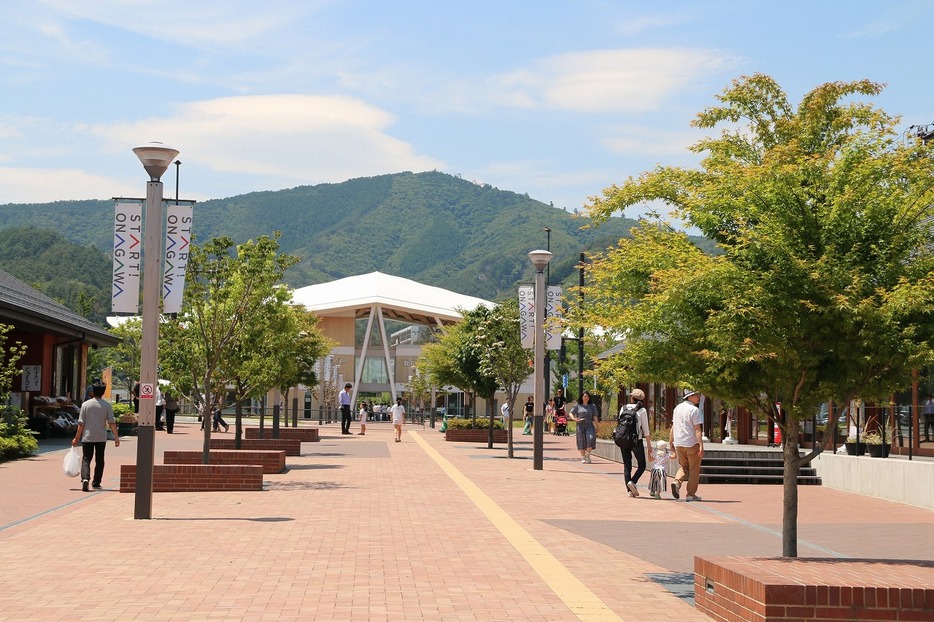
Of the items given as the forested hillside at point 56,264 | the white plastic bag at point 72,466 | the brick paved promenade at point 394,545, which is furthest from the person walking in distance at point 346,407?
the forested hillside at point 56,264

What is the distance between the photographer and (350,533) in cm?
1178

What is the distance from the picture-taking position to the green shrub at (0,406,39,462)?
22.0 metres

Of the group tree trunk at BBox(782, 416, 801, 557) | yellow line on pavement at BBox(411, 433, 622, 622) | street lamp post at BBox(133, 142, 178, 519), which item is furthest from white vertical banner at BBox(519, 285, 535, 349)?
tree trunk at BBox(782, 416, 801, 557)

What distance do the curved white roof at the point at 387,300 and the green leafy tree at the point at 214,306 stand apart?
6010 centimetres

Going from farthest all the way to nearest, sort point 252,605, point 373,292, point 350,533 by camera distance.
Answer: point 373,292 → point 350,533 → point 252,605

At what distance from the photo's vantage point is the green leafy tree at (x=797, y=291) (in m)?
8.27

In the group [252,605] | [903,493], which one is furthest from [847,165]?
[903,493]

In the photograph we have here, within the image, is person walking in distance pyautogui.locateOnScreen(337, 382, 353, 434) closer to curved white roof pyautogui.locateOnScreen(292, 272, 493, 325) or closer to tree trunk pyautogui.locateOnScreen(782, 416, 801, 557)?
curved white roof pyautogui.locateOnScreen(292, 272, 493, 325)

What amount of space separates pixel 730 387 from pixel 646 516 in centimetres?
619

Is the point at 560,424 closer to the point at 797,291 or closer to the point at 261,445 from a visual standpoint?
the point at 261,445

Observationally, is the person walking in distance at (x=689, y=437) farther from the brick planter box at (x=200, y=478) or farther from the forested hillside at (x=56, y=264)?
the forested hillside at (x=56, y=264)

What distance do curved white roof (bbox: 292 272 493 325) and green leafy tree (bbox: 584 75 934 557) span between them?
68737 millimetres

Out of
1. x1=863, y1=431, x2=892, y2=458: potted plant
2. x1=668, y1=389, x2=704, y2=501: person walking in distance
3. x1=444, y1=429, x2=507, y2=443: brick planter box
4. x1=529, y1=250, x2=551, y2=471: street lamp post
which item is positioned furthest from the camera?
x1=444, y1=429, x2=507, y2=443: brick planter box

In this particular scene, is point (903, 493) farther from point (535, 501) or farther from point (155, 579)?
point (155, 579)
